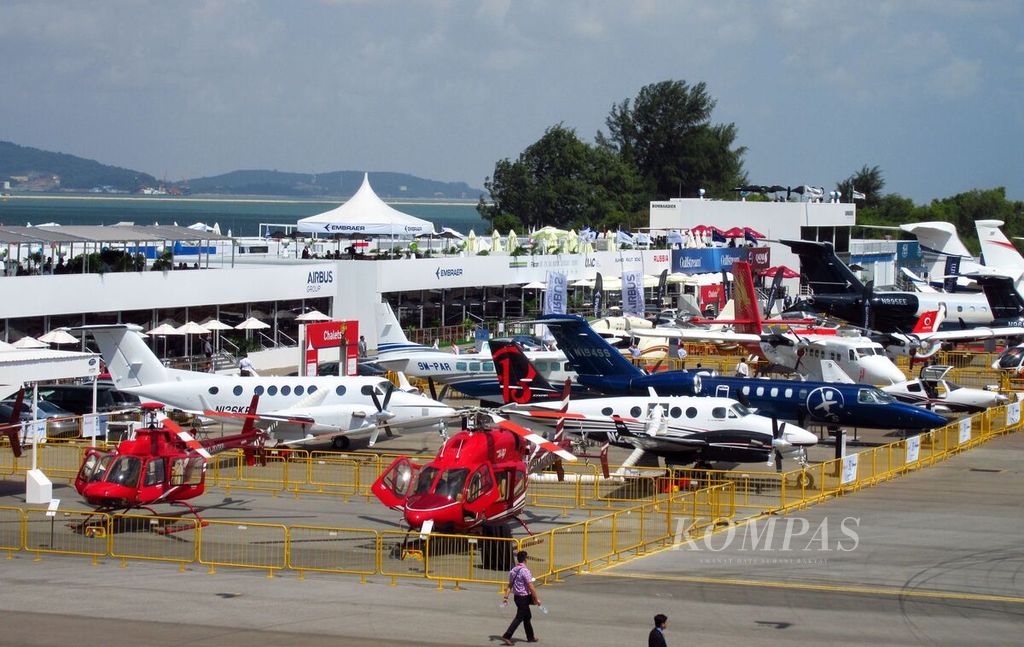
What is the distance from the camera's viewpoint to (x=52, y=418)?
30.5m

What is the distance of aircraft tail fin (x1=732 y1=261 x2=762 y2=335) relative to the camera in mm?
45094

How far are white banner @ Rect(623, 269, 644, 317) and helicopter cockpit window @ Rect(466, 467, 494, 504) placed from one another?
37.9 meters

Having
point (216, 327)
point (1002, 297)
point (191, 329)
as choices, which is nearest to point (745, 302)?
point (1002, 297)

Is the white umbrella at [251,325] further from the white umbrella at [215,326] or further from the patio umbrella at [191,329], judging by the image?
the patio umbrella at [191,329]

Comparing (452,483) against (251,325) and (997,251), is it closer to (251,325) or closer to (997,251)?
(251,325)

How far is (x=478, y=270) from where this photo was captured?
188 feet

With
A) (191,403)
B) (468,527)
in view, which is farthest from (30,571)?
(191,403)

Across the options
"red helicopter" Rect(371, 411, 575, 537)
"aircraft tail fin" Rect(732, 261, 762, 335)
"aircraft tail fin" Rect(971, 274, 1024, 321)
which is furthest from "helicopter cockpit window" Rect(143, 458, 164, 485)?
"aircraft tail fin" Rect(971, 274, 1024, 321)

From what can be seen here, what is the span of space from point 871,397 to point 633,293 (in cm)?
2883

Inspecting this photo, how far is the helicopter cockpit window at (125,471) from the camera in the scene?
814 inches

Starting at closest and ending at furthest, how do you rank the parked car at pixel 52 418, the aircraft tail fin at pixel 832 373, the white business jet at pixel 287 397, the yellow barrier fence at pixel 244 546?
the yellow barrier fence at pixel 244 546 < the white business jet at pixel 287 397 < the parked car at pixel 52 418 < the aircraft tail fin at pixel 832 373

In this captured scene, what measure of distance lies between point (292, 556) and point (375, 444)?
12.2 metres

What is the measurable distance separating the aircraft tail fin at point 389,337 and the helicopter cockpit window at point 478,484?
19181mm

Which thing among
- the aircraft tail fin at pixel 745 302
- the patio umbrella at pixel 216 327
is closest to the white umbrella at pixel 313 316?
the patio umbrella at pixel 216 327
